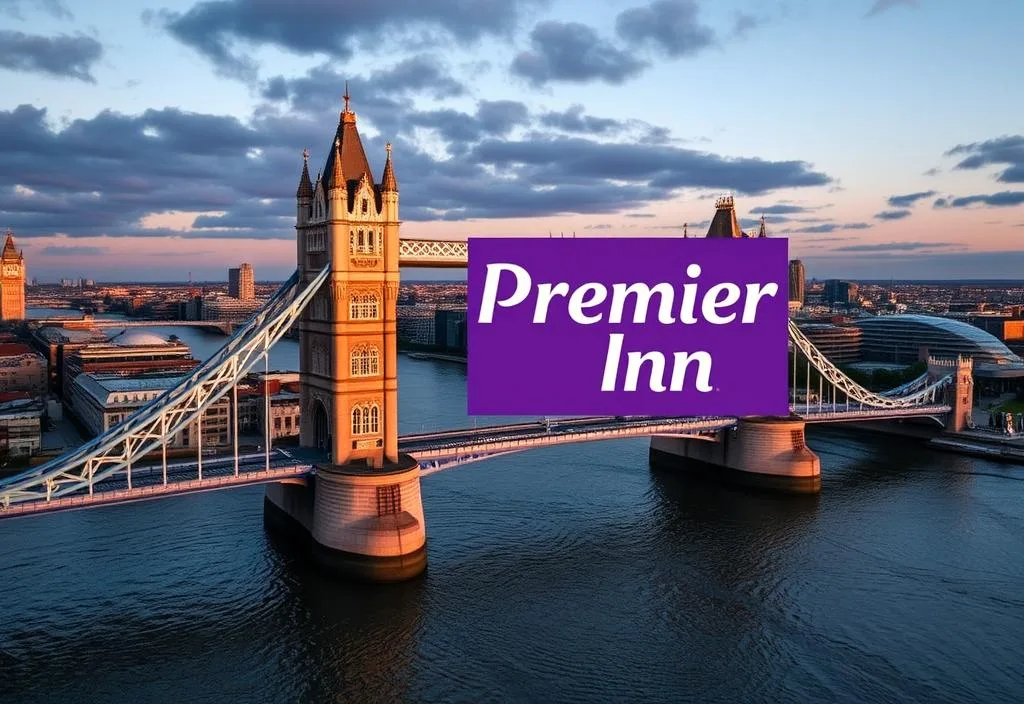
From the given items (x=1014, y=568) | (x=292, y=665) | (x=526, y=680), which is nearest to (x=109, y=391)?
(x=292, y=665)

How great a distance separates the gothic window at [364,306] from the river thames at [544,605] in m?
11.8

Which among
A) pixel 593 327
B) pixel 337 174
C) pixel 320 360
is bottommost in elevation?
pixel 320 360

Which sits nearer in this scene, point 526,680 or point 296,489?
point 526,680

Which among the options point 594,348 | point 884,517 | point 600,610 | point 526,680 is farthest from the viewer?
point 884,517

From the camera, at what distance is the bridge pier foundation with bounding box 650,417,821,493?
5709 cm

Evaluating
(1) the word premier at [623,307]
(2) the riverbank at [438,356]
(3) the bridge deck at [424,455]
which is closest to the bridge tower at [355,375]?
(3) the bridge deck at [424,455]

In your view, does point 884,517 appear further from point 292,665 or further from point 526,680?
point 292,665

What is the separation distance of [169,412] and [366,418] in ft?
28.6

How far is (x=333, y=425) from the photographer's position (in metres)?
41.1

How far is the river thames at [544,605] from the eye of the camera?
2991 cm

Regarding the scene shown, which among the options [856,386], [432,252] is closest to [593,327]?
[432,252]

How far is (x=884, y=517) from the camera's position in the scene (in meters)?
50.5

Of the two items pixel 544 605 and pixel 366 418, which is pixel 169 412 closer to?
pixel 366 418

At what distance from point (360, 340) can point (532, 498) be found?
55.3 ft
